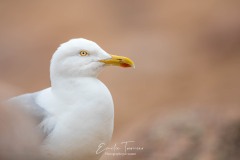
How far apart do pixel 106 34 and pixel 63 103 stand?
10.9 ft

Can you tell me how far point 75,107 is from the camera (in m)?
1.58

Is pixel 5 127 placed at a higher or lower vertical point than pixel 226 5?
lower

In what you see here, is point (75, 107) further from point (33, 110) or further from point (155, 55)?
point (155, 55)

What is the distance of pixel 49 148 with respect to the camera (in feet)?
5.18

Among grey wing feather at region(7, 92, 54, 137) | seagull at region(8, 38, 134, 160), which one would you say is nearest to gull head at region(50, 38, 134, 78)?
seagull at region(8, 38, 134, 160)

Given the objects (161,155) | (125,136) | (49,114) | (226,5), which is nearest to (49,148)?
(49,114)

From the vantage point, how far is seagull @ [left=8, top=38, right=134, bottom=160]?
156 centimetres

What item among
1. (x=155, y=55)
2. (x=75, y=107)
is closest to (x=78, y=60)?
(x=75, y=107)

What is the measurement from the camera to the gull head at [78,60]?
5.28ft

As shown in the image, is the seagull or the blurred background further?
the blurred background

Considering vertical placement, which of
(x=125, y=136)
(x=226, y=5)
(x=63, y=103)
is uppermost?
(x=226, y=5)

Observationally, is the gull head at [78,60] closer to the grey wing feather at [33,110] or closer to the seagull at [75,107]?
the seagull at [75,107]

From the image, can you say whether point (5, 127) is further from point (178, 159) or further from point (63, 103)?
point (178, 159)

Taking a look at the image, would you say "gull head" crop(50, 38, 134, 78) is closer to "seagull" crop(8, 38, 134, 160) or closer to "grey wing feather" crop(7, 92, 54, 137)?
"seagull" crop(8, 38, 134, 160)
